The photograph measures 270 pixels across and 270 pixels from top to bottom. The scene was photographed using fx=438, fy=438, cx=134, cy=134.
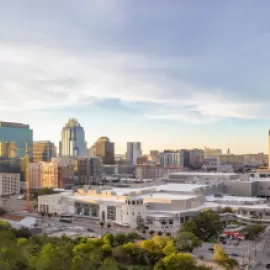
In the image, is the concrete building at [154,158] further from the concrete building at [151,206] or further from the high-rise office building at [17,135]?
the concrete building at [151,206]

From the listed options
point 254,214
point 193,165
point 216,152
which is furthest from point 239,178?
point 216,152

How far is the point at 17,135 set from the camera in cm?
3944

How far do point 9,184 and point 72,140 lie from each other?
1436 inches

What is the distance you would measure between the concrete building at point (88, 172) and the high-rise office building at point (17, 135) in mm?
7407

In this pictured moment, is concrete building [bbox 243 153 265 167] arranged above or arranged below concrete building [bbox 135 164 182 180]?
above

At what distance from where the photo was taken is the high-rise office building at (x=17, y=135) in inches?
1500

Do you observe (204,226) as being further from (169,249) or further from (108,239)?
(169,249)

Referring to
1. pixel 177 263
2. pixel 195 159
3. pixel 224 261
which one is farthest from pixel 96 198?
pixel 195 159

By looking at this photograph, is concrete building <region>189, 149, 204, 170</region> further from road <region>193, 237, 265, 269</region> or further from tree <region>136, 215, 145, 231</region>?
road <region>193, 237, 265, 269</region>

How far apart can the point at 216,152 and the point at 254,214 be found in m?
62.7

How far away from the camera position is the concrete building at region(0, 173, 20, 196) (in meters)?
26.9

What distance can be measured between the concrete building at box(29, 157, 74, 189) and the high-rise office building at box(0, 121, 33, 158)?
6.88 m

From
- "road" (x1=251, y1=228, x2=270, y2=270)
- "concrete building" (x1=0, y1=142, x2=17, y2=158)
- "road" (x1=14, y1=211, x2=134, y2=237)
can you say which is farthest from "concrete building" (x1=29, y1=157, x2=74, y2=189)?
"road" (x1=251, y1=228, x2=270, y2=270)

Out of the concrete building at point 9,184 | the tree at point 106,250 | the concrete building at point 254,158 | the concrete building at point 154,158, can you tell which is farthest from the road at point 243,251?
the concrete building at point 254,158
